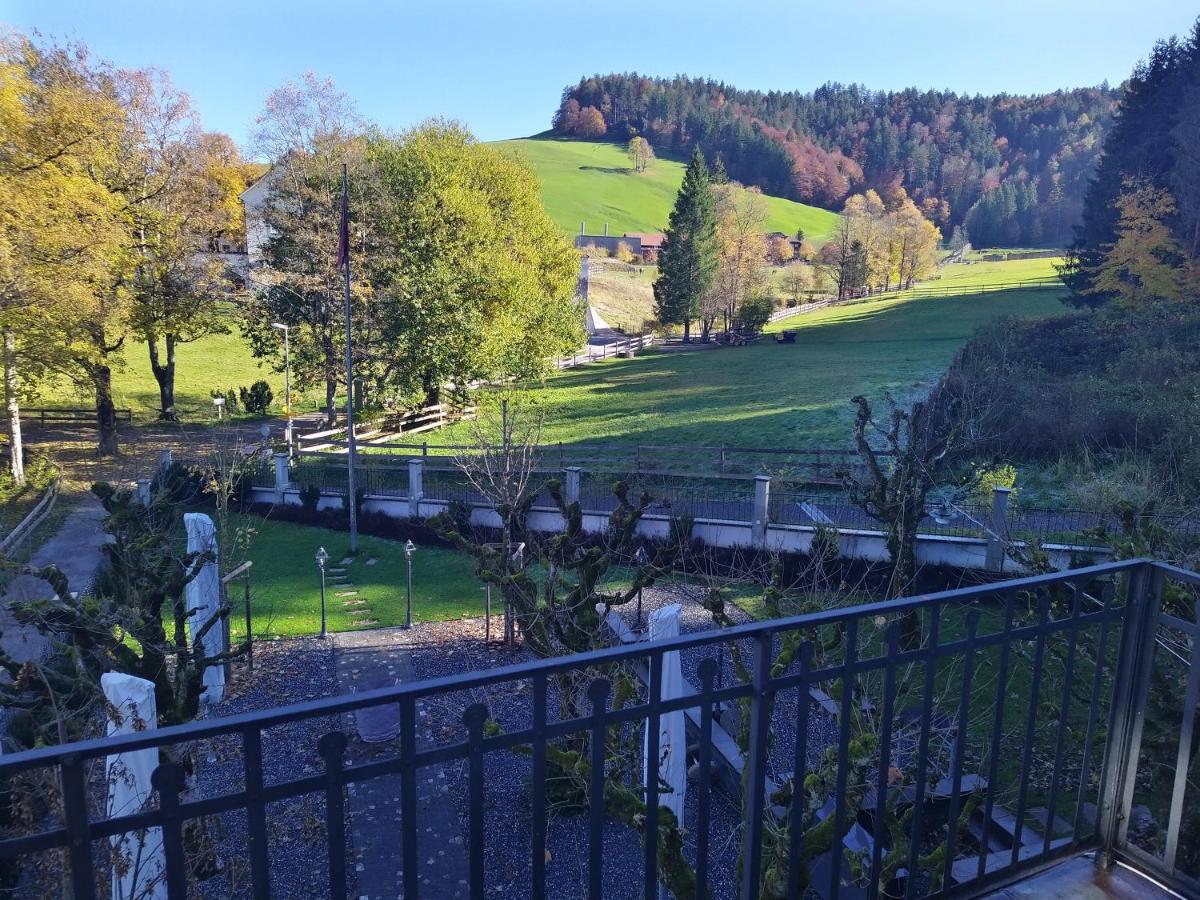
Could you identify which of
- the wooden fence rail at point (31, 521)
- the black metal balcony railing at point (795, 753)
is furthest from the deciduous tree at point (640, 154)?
the black metal balcony railing at point (795, 753)

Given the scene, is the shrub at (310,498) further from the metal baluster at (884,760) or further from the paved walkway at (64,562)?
the metal baluster at (884,760)

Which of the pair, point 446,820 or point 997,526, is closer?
point 446,820

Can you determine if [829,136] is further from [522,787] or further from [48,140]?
[522,787]

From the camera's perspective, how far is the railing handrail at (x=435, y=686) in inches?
63.1

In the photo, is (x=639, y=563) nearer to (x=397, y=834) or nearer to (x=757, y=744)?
(x=397, y=834)

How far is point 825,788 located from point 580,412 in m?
29.6

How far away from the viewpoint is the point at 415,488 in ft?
71.5

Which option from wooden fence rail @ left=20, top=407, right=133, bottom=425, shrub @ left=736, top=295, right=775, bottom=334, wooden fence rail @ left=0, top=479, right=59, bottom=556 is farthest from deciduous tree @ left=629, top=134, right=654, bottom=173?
wooden fence rail @ left=0, top=479, right=59, bottom=556

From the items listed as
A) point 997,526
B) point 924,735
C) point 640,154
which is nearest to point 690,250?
point 997,526

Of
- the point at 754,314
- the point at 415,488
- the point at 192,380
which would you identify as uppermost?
the point at 754,314

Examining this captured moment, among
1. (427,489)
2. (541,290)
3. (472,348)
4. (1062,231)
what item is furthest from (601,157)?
(427,489)

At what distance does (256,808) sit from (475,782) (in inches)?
20.8

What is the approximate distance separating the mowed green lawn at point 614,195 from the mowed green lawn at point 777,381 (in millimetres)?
40205

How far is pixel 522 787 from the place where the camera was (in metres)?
9.59
